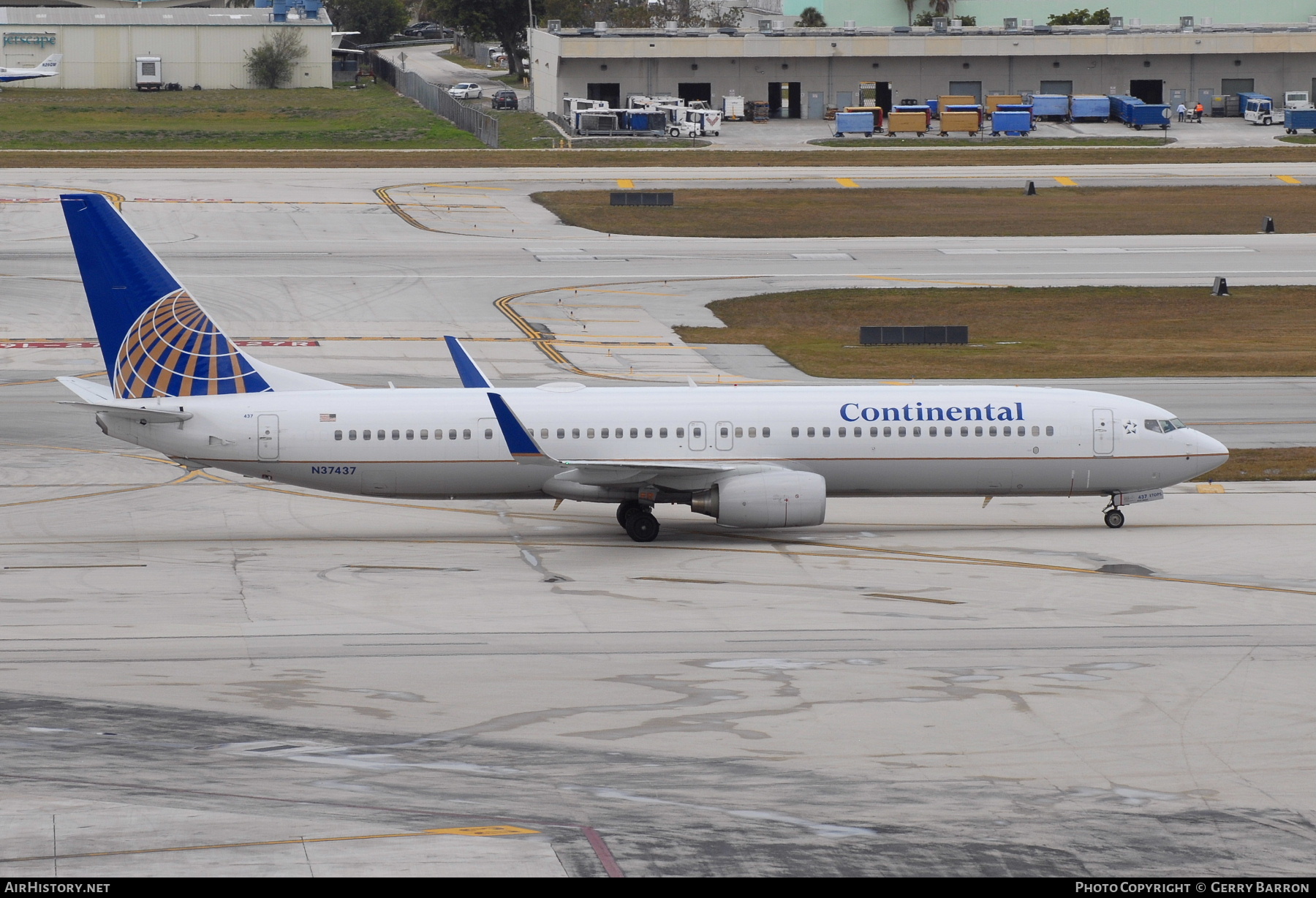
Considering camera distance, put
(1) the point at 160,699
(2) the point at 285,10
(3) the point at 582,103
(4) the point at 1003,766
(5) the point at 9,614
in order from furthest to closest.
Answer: (2) the point at 285,10 → (3) the point at 582,103 → (5) the point at 9,614 → (1) the point at 160,699 → (4) the point at 1003,766

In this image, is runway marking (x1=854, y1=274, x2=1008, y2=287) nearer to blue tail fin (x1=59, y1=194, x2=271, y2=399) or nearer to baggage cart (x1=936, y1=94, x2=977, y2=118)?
blue tail fin (x1=59, y1=194, x2=271, y2=399)

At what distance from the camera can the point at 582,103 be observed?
141625 mm

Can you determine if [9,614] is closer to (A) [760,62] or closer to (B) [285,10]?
(A) [760,62]

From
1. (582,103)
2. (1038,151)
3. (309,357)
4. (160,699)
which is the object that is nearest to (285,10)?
(582,103)

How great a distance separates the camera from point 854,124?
456ft

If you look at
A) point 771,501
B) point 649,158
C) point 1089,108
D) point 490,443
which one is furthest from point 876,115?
point 771,501

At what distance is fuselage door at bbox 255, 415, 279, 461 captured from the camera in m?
39.9

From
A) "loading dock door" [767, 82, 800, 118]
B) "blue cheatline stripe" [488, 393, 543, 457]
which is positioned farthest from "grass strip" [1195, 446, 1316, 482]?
"loading dock door" [767, 82, 800, 118]

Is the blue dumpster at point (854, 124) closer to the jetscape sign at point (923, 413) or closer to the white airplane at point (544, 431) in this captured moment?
the white airplane at point (544, 431)

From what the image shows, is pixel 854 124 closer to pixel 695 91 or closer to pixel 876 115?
pixel 876 115

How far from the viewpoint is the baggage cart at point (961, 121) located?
139 m

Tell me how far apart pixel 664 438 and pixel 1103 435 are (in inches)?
449

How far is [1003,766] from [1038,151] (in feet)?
358

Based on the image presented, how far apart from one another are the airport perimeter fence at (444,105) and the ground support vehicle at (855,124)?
1181 inches
